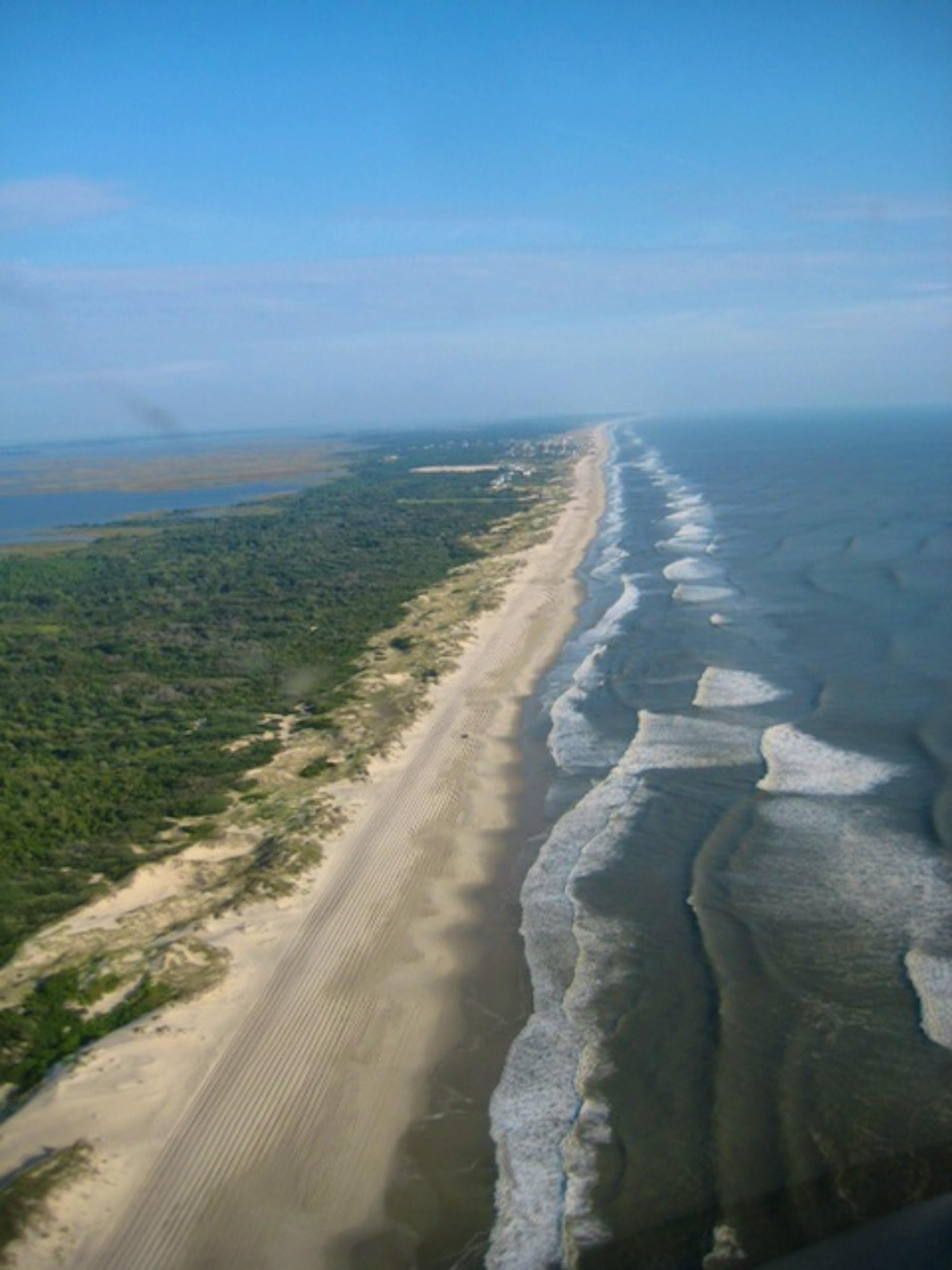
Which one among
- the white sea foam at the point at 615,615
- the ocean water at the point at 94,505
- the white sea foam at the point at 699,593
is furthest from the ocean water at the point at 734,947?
the ocean water at the point at 94,505

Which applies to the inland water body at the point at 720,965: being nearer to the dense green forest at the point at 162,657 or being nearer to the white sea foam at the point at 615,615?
the white sea foam at the point at 615,615

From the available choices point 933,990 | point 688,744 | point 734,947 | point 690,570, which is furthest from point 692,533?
point 933,990

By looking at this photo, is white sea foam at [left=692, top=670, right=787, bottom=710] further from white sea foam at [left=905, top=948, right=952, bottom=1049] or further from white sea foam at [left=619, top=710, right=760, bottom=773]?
white sea foam at [left=905, top=948, right=952, bottom=1049]

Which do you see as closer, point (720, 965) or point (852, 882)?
point (720, 965)

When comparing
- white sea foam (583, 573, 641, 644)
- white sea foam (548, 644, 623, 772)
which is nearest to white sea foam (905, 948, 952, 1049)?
white sea foam (548, 644, 623, 772)

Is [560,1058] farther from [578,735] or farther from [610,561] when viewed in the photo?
[610,561]
